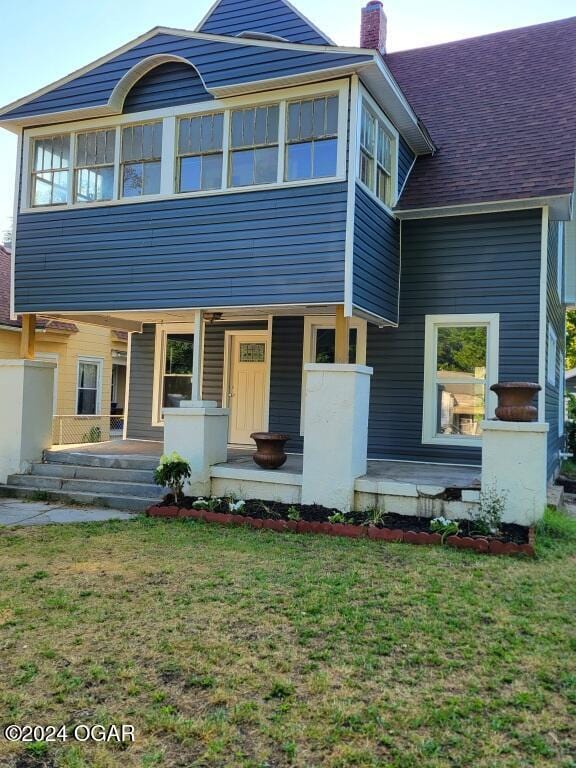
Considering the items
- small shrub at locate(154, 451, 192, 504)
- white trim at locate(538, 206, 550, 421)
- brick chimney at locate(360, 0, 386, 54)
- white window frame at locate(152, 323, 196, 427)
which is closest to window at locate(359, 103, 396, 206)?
white trim at locate(538, 206, 550, 421)

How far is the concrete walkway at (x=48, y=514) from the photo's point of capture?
7.03 meters

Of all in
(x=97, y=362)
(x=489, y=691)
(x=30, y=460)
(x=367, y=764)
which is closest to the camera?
(x=367, y=764)

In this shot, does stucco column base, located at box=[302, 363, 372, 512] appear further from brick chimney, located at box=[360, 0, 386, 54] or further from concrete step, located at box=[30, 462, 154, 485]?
brick chimney, located at box=[360, 0, 386, 54]

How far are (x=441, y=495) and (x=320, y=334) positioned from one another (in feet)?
13.4

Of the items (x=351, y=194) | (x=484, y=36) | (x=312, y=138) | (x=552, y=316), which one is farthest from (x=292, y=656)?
(x=484, y=36)

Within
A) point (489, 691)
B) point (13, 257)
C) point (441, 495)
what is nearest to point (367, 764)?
point (489, 691)

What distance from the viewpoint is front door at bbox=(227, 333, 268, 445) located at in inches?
423

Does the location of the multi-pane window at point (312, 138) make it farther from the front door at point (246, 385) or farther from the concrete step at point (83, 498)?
the concrete step at point (83, 498)

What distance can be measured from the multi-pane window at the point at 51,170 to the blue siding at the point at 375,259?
462 centimetres

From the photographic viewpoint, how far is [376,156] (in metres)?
8.30

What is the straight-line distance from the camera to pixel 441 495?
6.79 m

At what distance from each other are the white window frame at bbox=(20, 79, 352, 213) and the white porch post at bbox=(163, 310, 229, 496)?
192 centimetres

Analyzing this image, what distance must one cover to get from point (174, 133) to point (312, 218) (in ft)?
8.32

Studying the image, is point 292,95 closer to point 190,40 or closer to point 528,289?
point 190,40
